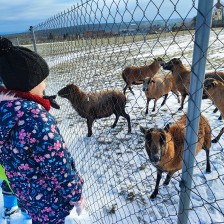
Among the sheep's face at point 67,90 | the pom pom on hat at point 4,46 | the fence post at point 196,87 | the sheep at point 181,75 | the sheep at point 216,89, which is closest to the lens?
the fence post at point 196,87

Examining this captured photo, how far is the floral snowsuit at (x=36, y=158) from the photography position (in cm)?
171

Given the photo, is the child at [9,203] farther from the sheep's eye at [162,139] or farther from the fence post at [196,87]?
the fence post at [196,87]

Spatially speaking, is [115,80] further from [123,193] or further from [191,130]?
[191,130]

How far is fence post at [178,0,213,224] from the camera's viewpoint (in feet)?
3.87

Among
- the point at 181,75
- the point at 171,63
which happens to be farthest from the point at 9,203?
the point at 181,75

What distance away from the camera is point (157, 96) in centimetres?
779

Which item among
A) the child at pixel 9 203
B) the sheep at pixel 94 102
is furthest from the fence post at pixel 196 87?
the sheep at pixel 94 102

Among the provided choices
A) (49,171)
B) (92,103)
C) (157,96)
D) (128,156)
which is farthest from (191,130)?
(157,96)

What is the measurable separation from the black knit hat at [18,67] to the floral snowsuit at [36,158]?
12cm

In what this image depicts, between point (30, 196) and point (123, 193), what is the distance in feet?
6.75

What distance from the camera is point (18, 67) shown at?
180 cm

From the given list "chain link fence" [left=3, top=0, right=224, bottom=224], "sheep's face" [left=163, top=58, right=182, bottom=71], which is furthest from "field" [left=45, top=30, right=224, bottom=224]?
"sheep's face" [left=163, top=58, right=182, bottom=71]

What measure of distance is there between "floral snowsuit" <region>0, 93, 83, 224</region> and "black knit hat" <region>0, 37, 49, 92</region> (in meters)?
0.12

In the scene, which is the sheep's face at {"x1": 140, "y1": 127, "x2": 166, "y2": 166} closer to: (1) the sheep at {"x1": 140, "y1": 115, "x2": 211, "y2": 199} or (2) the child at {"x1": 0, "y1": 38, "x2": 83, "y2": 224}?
(1) the sheep at {"x1": 140, "y1": 115, "x2": 211, "y2": 199}
